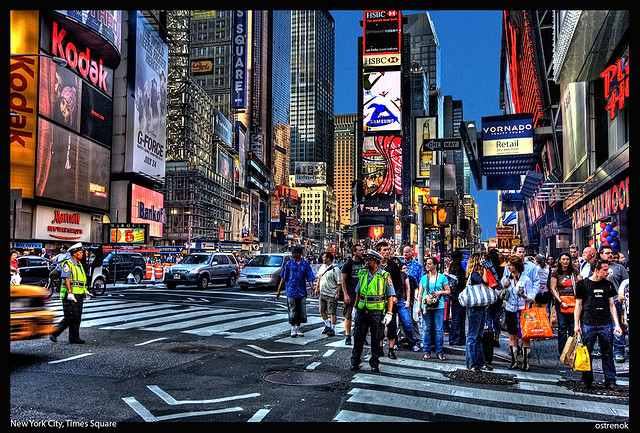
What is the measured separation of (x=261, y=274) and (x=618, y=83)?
15.9 meters

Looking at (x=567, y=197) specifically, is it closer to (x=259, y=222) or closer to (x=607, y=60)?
(x=607, y=60)

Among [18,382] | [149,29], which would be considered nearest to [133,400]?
[18,382]

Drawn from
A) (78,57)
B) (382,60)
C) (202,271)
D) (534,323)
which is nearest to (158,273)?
(202,271)

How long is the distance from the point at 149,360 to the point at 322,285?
14.5 ft

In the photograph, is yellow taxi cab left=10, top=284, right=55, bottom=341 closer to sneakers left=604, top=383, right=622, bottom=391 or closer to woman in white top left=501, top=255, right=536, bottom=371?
woman in white top left=501, top=255, right=536, bottom=371

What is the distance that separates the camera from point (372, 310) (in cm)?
822

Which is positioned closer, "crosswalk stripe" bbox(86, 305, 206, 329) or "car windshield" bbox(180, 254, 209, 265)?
"crosswalk stripe" bbox(86, 305, 206, 329)

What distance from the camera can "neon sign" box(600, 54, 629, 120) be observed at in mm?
15758

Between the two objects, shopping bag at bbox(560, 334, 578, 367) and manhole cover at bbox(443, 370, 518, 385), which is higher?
shopping bag at bbox(560, 334, 578, 367)

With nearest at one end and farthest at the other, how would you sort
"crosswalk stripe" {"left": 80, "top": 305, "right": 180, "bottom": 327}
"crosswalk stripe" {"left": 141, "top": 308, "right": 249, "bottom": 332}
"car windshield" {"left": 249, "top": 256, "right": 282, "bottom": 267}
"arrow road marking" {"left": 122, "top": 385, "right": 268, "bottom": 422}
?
"arrow road marking" {"left": 122, "top": 385, "right": 268, "bottom": 422} < "crosswalk stripe" {"left": 141, "top": 308, "right": 249, "bottom": 332} < "crosswalk stripe" {"left": 80, "top": 305, "right": 180, "bottom": 327} < "car windshield" {"left": 249, "top": 256, "right": 282, "bottom": 267}

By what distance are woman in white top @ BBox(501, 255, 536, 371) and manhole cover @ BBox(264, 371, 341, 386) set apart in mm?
3094

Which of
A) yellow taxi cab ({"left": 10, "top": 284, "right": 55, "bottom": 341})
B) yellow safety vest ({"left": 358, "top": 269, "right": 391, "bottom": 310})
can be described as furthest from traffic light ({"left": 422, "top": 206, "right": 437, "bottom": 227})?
yellow taxi cab ({"left": 10, "top": 284, "right": 55, "bottom": 341})

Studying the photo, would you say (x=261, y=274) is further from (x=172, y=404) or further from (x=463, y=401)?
(x=463, y=401)

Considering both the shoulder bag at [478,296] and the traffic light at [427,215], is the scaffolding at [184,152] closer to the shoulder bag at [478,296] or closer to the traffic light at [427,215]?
the traffic light at [427,215]
